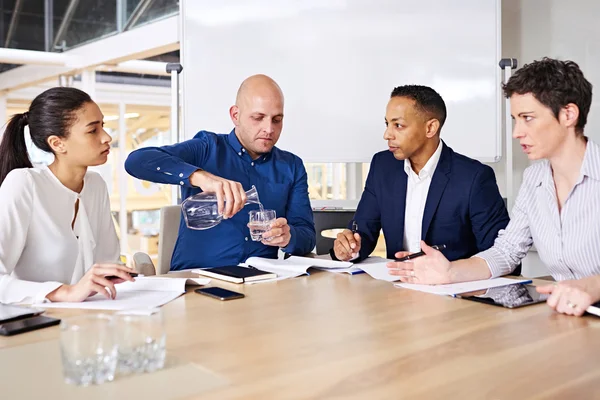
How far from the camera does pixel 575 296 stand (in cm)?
146

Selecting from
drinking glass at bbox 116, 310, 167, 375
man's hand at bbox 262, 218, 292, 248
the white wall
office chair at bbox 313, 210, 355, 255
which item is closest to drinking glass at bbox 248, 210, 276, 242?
man's hand at bbox 262, 218, 292, 248

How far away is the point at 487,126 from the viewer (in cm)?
338

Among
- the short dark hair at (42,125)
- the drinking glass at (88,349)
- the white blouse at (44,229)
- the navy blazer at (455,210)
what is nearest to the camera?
the drinking glass at (88,349)

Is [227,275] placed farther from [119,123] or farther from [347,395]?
[119,123]

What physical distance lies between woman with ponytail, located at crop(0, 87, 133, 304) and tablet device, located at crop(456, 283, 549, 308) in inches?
43.0

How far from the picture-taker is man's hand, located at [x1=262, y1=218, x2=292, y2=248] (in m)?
2.09

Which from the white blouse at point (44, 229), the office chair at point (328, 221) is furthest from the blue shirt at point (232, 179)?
the office chair at point (328, 221)

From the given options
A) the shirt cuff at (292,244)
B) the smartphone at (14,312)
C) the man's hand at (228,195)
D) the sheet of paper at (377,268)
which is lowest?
the smartphone at (14,312)

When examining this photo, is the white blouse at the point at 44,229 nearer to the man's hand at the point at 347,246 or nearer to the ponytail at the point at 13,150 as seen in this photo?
the ponytail at the point at 13,150

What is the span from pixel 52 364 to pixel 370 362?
0.55 metres

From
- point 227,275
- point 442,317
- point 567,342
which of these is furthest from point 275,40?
point 567,342

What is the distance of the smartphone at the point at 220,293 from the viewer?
5.41 ft

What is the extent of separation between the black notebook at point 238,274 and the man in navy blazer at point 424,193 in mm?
525

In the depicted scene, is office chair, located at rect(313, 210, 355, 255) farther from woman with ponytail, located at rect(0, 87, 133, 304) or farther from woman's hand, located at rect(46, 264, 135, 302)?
woman's hand, located at rect(46, 264, 135, 302)
